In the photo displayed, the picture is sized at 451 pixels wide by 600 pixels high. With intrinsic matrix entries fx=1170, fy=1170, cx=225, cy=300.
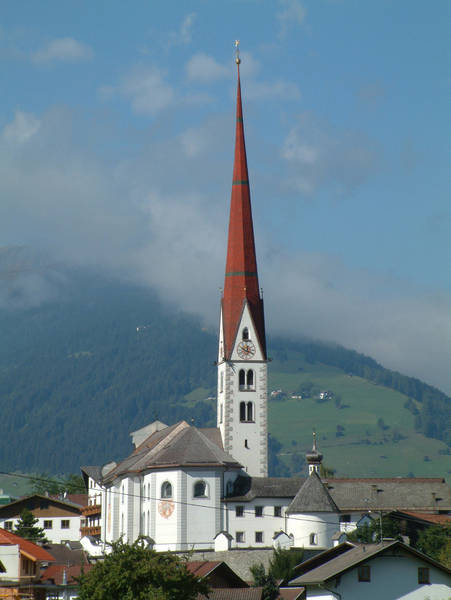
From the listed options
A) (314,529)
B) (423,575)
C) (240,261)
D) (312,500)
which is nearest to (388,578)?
(423,575)

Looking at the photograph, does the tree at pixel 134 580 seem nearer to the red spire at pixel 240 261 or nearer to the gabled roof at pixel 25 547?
the gabled roof at pixel 25 547

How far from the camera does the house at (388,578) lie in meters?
56.5

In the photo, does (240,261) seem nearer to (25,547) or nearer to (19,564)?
(25,547)

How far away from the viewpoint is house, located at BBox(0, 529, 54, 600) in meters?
66.6

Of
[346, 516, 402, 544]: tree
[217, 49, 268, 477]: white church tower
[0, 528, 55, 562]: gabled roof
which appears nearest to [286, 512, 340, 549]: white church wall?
[346, 516, 402, 544]: tree

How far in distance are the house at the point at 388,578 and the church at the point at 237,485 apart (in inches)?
1061

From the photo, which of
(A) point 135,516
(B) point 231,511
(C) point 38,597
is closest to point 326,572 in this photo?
(C) point 38,597

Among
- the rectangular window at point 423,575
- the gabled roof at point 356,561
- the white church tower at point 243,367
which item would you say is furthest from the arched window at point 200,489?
the rectangular window at point 423,575

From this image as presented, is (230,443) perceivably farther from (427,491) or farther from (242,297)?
(427,491)

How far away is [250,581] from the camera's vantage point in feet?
257

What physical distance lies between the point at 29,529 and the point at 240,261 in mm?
29944

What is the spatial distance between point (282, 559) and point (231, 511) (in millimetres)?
8611

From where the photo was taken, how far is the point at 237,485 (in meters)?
88.9

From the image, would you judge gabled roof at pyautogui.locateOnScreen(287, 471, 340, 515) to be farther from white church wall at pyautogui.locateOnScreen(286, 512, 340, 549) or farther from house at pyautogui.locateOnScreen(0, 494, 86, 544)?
house at pyautogui.locateOnScreen(0, 494, 86, 544)
